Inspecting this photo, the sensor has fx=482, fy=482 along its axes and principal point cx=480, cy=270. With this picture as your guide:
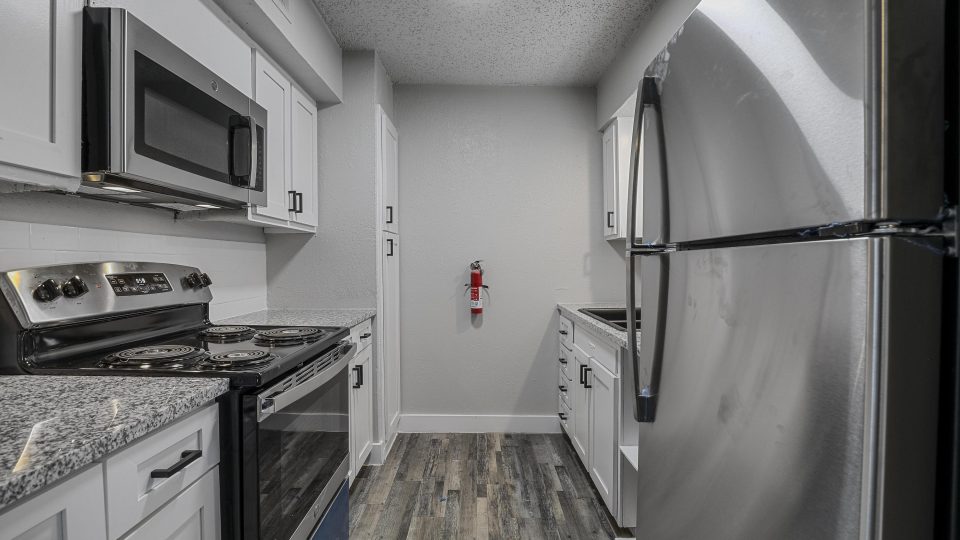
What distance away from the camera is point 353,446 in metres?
2.41

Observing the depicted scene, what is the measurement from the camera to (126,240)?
169cm

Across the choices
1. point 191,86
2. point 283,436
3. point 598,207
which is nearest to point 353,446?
point 283,436

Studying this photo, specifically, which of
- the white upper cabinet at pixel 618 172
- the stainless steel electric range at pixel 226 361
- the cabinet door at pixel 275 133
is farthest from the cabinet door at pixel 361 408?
the white upper cabinet at pixel 618 172

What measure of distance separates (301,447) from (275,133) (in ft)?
4.66

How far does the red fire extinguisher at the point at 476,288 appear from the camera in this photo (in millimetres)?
3396

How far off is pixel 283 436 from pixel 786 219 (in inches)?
52.3

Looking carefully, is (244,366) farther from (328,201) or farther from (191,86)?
(328,201)

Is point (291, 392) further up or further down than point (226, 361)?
further down

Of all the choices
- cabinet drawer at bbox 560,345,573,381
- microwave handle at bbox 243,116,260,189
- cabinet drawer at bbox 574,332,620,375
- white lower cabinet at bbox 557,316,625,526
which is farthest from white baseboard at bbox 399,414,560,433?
microwave handle at bbox 243,116,260,189

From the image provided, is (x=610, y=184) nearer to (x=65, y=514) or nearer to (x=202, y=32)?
(x=202, y=32)

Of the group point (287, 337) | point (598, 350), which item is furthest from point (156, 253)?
point (598, 350)

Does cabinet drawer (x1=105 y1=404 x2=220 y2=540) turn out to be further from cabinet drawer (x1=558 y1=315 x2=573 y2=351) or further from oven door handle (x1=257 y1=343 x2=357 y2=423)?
cabinet drawer (x1=558 y1=315 x2=573 y2=351)

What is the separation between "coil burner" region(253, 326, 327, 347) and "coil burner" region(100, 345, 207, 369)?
0.77 ft

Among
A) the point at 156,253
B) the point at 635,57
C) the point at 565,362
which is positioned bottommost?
the point at 565,362
